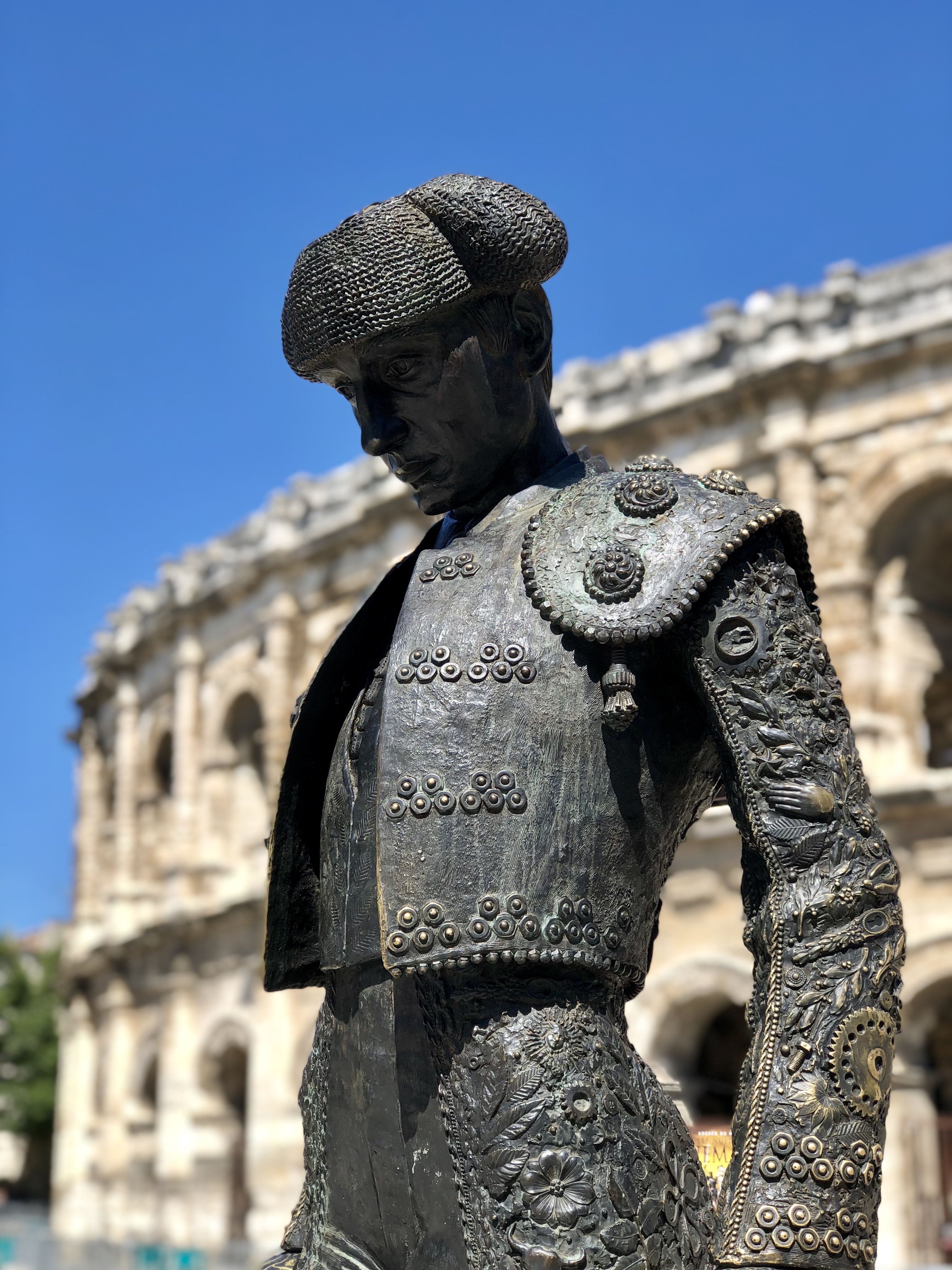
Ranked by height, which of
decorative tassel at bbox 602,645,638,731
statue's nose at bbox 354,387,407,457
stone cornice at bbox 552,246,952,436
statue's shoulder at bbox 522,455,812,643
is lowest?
decorative tassel at bbox 602,645,638,731

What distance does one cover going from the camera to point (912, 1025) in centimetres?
1666

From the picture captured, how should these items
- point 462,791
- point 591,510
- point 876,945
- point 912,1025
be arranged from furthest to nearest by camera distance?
1. point 912,1025
2. point 591,510
3. point 462,791
4. point 876,945

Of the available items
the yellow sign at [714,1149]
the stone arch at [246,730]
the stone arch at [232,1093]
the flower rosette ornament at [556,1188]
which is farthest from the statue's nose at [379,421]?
the stone arch at [246,730]

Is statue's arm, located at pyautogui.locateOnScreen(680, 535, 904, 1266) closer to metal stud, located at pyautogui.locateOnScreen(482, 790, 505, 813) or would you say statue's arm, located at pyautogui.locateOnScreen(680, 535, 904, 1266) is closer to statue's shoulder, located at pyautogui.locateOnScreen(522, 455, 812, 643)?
statue's shoulder, located at pyautogui.locateOnScreen(522, 455, 812, 643)

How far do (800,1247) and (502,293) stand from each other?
3.98 ft

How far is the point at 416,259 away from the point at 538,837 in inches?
29.0

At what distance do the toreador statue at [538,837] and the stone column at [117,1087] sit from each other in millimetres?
24710

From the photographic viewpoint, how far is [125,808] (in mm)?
27422

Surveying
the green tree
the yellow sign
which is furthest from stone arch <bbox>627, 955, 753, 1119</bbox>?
the green tree

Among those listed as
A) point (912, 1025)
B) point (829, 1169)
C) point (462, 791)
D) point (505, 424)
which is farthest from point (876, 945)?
point (912, 1025)

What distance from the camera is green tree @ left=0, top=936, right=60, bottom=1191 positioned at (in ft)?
113

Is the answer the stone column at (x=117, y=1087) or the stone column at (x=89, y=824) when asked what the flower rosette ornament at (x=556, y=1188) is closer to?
the stone column at (x=117, y=1087)

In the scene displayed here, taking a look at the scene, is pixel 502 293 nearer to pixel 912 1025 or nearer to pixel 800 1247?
pixel 800 1247

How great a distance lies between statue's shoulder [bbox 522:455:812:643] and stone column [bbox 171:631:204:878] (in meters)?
22.9
